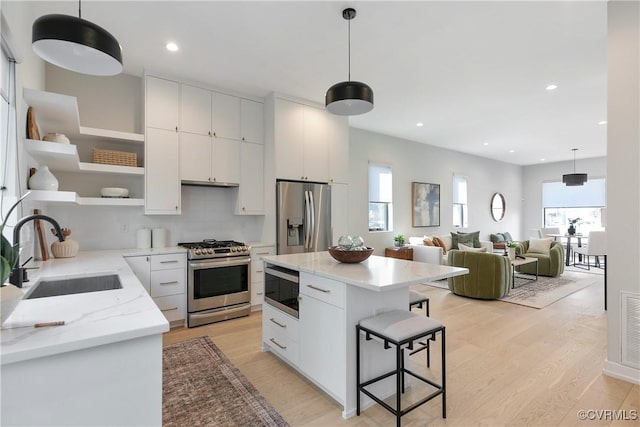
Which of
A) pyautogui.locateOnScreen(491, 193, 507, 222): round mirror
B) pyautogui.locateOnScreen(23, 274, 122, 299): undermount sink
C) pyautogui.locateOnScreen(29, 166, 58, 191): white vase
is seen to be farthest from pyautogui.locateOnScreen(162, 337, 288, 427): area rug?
pyautogui.locateOnScreen(491, 193, 507, 222): round mirror

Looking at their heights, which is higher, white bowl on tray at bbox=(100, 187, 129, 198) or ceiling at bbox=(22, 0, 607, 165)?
ceiling at bbox=(22, 0, 607, 165)

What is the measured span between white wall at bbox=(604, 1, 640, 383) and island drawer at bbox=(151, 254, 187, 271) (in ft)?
12.9

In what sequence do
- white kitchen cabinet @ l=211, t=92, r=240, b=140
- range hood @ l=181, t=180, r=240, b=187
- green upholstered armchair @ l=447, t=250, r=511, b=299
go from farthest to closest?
green upholstered armchair @ l=447, t=250, r=511, b=299
white kitchen cabinet @ l=211, t=92, r=240, b=140
range hood @ l=181, t=180, r=240, b=187

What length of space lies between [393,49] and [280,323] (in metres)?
2.79

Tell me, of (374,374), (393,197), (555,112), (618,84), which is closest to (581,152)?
(555,112)

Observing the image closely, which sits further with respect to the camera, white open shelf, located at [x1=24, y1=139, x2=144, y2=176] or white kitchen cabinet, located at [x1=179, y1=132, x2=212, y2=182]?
white kitchen cabinet, located at [x1=179, y1=132, x2=212, y2=182]

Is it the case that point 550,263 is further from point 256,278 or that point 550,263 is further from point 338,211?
point 256,278

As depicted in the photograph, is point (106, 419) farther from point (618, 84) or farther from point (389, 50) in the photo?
point (618, 84)

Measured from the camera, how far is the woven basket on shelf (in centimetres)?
343

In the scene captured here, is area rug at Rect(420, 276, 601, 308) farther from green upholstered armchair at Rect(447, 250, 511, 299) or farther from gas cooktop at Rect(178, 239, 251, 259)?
gas cooktop at Rect(178, 239, 251, 259)

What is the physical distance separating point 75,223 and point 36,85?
4.64 ft

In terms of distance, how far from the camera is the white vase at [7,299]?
0.97 meters

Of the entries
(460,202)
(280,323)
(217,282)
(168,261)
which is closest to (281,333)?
(280,323)

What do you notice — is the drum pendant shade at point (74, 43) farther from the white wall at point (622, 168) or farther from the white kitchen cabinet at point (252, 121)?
the white wall at point (622, 168)
